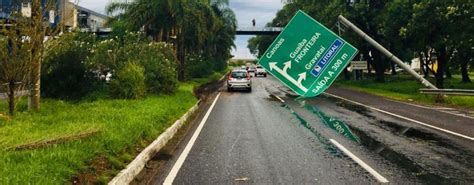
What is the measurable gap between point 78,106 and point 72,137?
22.7ft

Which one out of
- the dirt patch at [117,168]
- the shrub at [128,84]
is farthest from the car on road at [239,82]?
the dirt patch at [117,168]

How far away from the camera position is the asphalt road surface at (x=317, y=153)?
7293mm

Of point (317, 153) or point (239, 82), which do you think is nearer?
point (317, 153)

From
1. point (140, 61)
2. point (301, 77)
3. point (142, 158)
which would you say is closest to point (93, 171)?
point (142, 158)

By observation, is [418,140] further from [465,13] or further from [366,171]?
[465,13]

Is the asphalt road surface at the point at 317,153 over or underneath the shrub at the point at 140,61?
underneath

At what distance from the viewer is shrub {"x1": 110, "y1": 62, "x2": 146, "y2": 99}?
19.5m

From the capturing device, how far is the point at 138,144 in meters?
9.83

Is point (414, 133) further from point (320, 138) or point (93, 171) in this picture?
point (93, 171)

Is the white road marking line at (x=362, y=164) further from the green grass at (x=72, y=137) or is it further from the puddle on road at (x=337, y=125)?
the green grass at (x=72, y=137)

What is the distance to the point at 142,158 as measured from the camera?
830 cm

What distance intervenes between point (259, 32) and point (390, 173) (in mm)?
86530

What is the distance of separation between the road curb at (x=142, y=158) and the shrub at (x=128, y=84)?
6.71m

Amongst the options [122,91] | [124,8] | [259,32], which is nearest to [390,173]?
[122,91]
